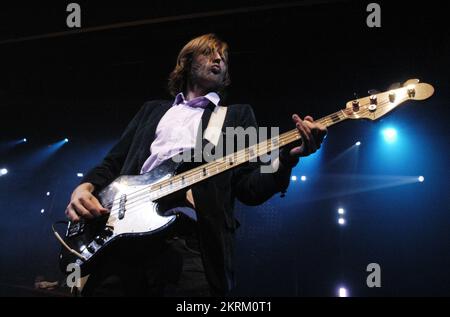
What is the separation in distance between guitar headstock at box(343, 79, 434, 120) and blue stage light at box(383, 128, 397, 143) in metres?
4.37

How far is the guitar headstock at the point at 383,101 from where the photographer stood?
5.16 feet

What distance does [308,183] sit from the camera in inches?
221

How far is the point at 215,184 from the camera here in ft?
4.80

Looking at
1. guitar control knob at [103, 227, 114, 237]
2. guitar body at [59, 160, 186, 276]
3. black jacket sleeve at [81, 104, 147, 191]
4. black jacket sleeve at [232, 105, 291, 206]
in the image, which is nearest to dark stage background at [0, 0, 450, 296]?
black jacket sleeve at [81, 104, 147, 191]

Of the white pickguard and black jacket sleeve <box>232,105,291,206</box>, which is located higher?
black jacket sleeve <box>232,105,291,206</box>

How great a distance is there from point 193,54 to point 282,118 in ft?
11.0

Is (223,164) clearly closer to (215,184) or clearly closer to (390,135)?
(215,184)

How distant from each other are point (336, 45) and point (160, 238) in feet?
11.3

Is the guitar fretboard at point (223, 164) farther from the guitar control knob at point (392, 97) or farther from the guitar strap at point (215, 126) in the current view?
the guitar control knob at point (392, 97)

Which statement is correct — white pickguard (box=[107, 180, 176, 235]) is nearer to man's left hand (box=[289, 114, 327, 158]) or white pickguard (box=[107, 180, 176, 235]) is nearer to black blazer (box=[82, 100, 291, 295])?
black blazer (box=[82, 100, 291, 295])

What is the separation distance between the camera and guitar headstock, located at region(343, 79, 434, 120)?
1.57 metres

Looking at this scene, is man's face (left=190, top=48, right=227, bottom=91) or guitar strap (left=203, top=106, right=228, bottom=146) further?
man's face (left=190, top=48, right=227, bottom=91)

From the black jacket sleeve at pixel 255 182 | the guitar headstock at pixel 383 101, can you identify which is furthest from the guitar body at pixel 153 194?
the black jacket sleeve at pixel 255 182
